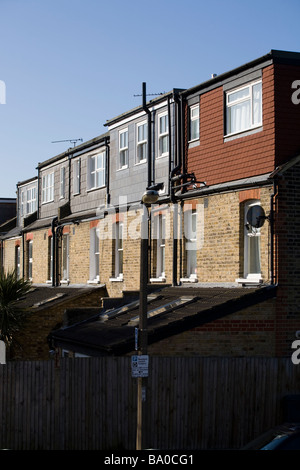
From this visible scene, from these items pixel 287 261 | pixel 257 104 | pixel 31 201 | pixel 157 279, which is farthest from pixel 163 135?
pixel 31 201

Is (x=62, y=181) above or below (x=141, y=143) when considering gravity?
below

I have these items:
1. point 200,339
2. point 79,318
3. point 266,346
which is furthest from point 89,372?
point 79,318

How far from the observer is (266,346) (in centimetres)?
1886

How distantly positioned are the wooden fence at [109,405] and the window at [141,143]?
9.40 m

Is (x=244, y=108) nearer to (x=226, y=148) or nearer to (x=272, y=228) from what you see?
(x=226, y=148)

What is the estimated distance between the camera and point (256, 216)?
18.9 m

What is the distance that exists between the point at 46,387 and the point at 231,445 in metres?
4.34

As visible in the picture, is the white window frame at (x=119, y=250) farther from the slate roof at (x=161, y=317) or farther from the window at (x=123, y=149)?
the slate roof at (x=161, y=317)

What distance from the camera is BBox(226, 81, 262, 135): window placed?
65.5 feet

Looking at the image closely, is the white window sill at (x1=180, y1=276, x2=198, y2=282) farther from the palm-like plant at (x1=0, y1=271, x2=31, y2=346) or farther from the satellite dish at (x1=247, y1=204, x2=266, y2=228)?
the palm-like plant at (x1=0, y1=271, x2=31, y2=346)

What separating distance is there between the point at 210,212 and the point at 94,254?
8670 mm

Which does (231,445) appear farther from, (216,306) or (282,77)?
(282,77)

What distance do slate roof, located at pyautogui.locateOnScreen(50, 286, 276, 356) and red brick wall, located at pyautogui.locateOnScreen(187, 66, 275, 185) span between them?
3.10 metres

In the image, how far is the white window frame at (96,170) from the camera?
29.0m
